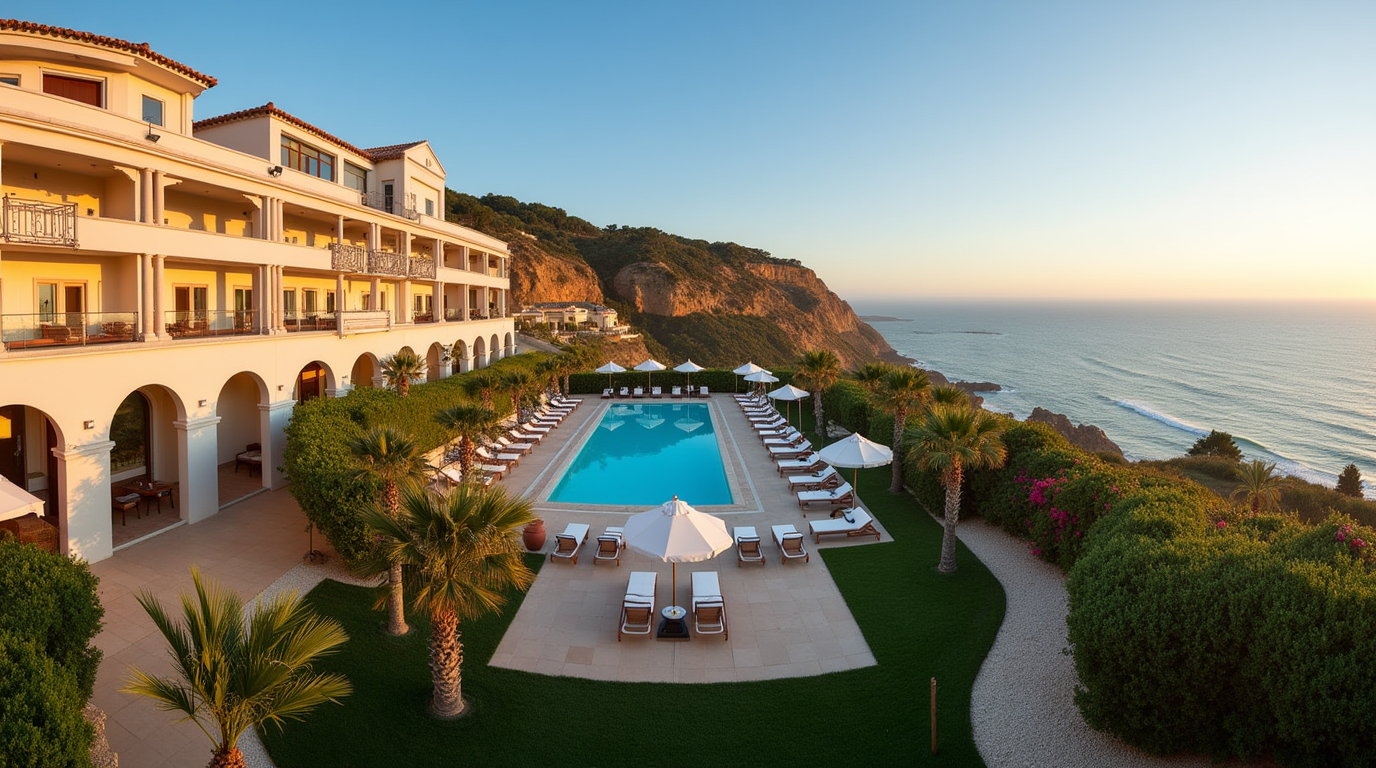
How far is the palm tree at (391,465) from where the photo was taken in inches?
435

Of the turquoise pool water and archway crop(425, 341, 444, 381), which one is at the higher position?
archway crop(425, 341, 444, 381)

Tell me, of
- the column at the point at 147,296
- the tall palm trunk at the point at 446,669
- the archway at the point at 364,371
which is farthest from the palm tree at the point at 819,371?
the column at the point at 147,296

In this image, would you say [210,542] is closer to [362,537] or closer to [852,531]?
[362,537]

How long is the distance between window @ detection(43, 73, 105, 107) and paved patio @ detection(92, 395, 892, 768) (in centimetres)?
1057

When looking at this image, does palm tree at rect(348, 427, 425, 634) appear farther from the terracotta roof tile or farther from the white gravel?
the terracotta roof tile

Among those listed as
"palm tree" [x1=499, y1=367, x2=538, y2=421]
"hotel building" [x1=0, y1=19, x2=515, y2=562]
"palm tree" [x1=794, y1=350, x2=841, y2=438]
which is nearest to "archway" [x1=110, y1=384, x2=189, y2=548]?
"hotel building" [x1=0, y1=19, x2=515, y2=562]

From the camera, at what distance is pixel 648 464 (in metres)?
24.8

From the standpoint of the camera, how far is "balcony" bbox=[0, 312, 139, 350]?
14.1 m

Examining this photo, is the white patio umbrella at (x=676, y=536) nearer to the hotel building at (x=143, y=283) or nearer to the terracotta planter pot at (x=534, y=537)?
the terracotta planter pot at (x=534, y=537)

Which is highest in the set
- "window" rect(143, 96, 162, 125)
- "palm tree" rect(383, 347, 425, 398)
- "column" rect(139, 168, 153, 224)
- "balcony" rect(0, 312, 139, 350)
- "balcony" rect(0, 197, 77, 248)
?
"window" rect(143, 96, 162, 125)

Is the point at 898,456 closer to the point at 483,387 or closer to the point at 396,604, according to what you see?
the point at 396,604

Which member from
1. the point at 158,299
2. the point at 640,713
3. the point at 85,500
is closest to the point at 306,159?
the point at 158,299

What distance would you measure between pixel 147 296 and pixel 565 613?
12855 mm

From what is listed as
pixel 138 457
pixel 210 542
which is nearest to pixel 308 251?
pixel 138 457
